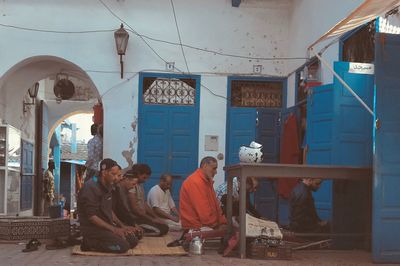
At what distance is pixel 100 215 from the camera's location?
21.6ft

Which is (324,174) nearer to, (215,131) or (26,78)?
(215,131)

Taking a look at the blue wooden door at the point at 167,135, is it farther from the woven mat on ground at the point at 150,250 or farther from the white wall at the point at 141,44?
the woven mat on ground at the point at 150,250

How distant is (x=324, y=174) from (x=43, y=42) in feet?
21.0

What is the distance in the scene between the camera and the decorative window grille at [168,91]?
11.2 metres

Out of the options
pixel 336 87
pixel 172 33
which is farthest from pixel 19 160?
pixel 336 87

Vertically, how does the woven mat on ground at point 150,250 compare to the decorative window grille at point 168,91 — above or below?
below

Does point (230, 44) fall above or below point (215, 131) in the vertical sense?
above

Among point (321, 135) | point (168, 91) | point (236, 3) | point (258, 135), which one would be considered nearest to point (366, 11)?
point (321, 135)

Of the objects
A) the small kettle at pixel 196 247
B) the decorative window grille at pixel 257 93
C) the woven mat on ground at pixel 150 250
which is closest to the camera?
the woven mat on ground at pixel 150 250

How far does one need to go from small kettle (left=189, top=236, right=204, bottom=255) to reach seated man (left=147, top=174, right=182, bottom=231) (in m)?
2.73

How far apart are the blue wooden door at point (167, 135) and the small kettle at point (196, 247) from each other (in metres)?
4.35

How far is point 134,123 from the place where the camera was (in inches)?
439

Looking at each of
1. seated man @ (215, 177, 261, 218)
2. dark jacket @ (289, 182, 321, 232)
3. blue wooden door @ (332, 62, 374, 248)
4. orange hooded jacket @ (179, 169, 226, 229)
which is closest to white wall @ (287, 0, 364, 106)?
blue wooden door @ (332, 62, 374, 248)

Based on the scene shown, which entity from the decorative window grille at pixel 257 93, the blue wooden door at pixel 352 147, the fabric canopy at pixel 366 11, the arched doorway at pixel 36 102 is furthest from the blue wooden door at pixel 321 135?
the arched doorway at pixel 36 102
